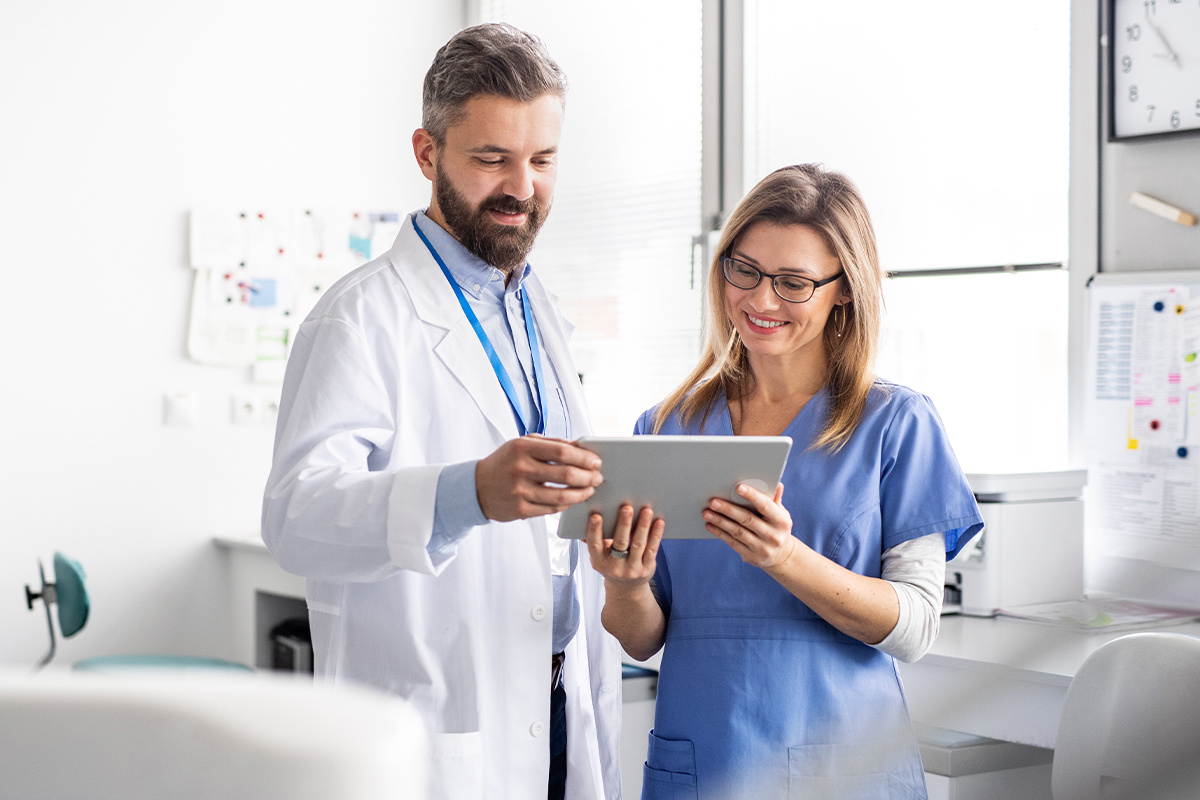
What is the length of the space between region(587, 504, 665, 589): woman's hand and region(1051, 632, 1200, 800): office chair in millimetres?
633

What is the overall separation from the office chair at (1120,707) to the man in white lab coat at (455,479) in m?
0.63

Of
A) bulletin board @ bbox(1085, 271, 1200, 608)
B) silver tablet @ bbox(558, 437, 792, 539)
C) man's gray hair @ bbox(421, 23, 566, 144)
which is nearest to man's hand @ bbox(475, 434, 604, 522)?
silver tablet @ bbox(558, 437, 792, 539)

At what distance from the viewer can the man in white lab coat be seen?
3.83 ft

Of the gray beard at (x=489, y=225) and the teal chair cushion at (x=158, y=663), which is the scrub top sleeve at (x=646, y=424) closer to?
the gray beard at (x=489, y=225)

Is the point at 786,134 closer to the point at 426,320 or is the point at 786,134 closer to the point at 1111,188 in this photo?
the point at 1111,188

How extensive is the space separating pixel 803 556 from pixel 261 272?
2746 millimetres

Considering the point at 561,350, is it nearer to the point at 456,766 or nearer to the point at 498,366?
the point at 498,366

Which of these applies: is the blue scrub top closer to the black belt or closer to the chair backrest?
the black belt

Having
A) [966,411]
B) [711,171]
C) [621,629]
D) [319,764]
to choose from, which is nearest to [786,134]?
[711,171]

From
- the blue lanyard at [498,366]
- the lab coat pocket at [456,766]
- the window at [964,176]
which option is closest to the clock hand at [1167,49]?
the window at [964,176]

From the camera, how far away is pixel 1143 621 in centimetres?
204

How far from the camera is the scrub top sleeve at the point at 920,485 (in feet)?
4.28

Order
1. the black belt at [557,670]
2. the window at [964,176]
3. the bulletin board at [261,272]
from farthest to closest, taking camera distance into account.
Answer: the bulletin board at [261,272] < the window at [964,176] < the black belt at [557,670]

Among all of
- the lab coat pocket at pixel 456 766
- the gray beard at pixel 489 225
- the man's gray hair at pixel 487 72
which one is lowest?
the lab coat pocket at pixel 456 766
